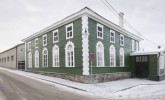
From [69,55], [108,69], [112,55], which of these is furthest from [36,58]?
[108,69]

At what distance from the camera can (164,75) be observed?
25625mm

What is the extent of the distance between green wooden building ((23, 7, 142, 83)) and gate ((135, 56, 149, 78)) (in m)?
1.26

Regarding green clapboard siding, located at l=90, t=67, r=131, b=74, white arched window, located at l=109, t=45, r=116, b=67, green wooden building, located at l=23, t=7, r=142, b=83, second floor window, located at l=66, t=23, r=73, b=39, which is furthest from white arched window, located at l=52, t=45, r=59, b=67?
white arched window, located at l=109, t=45, r=116, b=67

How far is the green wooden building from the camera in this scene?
1709cm

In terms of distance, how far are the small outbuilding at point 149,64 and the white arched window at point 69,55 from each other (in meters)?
10.8

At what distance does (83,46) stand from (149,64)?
36.3ft

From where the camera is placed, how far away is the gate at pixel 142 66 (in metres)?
24.9

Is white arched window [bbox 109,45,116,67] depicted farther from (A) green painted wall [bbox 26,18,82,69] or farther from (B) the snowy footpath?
(B) the snowy footpath

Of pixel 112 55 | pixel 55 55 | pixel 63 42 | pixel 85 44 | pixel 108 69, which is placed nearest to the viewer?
pixel 85 44

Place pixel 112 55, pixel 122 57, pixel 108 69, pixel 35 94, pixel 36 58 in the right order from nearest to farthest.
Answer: pixel 35 94 < pixel 108 69 < pixel 112 55 < pixel 122 57 < pixel 36 58

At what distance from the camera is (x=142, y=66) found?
2550cm

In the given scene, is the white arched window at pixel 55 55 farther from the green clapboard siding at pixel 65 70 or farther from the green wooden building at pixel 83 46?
the green clapboard siding at pixel 65 70

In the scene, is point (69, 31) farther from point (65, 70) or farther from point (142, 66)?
point (142, 66)

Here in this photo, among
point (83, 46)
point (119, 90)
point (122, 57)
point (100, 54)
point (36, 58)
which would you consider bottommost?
point (119, 90)
